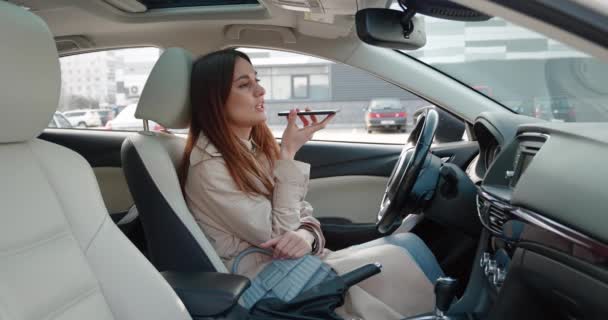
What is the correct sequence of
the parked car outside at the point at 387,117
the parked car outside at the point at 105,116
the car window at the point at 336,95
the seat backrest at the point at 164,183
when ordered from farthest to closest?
the parked car outside at the point at 105,116 → the parked car outside at the point at 387,117 → the car window at the point at 336,95 → the seat backrest at the point at 164,183

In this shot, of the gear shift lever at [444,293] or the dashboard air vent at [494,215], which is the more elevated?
the dashboard air vent at [494,215]

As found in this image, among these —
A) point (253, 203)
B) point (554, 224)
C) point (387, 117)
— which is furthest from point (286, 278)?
point (387, 117)

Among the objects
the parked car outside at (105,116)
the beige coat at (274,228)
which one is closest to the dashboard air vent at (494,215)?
the beige coat at (274,228)

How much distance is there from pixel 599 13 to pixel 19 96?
969mm

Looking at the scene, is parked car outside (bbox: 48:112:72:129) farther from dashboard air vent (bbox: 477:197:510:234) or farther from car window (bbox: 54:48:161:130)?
dashboard air vent (bbox: 477:197:510:234)

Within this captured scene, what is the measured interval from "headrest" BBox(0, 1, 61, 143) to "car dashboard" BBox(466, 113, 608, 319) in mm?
931

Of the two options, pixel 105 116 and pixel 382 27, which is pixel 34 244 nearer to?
pixel 382 27

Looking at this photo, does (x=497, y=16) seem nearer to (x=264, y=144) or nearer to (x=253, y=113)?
(x=253, y=113)

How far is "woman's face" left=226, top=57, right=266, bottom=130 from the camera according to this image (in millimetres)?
1791

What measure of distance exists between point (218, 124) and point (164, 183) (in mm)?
275

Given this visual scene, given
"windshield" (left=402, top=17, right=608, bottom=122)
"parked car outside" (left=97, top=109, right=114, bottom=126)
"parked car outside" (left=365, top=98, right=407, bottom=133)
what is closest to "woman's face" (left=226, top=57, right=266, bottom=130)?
"windshield" (left=402, top=17, right=608, bottom=122)

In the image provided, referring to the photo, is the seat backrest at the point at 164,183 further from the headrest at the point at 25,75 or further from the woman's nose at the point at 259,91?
the headrest at the point at 25,75

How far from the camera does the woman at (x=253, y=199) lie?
1.59 meters

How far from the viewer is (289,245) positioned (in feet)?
5.24
